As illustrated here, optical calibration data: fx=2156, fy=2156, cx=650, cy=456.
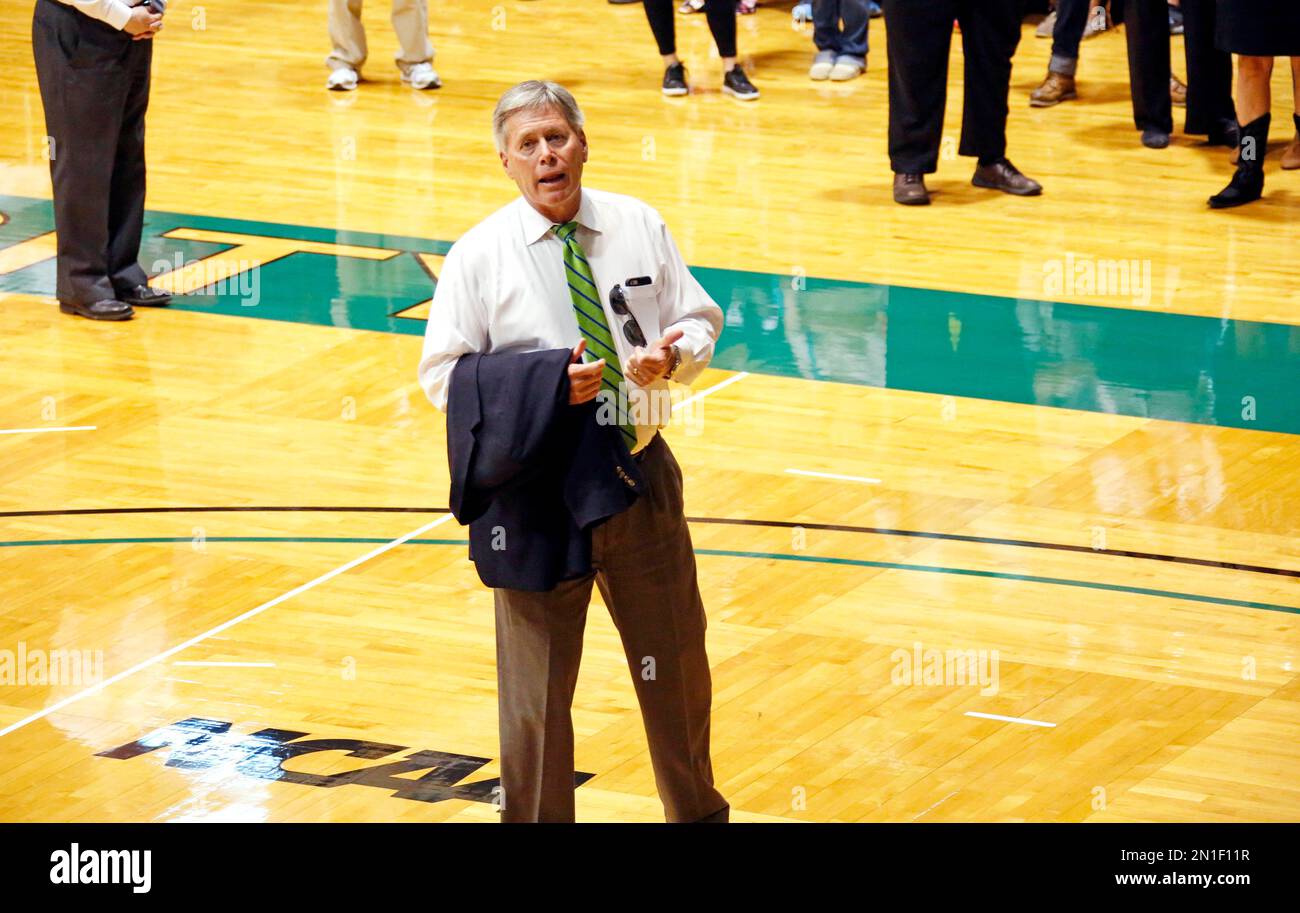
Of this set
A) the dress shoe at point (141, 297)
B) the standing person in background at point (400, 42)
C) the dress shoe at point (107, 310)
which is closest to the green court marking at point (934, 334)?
the dress shoe at point (141, 297)

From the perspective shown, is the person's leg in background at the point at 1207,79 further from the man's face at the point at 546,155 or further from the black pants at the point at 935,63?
the man's face at the point at 546,155

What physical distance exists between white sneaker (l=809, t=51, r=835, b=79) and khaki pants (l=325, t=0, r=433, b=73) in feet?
6.81

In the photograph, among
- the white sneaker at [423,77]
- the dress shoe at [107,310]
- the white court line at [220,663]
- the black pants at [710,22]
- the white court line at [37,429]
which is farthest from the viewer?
the white sneaker at [423,77]

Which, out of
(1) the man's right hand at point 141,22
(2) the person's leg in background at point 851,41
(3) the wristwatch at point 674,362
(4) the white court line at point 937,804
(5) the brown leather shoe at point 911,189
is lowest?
(4) the white court line at point 937,804

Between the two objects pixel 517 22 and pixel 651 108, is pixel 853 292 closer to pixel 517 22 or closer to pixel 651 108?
pixel 651 108

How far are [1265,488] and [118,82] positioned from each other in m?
4.36

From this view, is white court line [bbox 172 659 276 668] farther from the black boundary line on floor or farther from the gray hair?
the gray hair

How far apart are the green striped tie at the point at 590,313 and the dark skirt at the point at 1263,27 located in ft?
18.3

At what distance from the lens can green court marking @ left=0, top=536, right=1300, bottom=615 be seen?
220 inches

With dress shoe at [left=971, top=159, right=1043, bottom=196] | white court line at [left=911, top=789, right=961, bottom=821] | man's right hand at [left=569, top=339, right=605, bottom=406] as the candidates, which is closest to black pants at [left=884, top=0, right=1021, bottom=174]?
dress shoe at [left=971, top=159, right=1043, bottom=196]

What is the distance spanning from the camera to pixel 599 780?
4.72 m

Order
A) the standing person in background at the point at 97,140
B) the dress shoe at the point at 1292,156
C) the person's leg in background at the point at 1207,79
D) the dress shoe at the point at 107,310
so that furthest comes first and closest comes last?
the person's leg in background at the point at 1207,79
the dress shoe at the point at 1292,156
the dress shoe at the point at 107,310
the standing person in background at the point at 97,140

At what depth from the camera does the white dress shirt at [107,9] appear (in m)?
7.67

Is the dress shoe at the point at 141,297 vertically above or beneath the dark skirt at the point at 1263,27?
beneath
